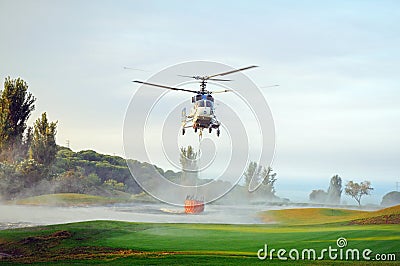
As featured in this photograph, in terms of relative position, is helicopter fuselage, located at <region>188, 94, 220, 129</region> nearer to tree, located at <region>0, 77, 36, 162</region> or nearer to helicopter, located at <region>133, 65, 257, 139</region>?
helicopter, located at <region>133, 65, 257, 139</region>

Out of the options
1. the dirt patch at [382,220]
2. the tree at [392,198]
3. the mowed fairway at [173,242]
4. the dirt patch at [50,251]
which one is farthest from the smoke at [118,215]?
the tree at [392,198]

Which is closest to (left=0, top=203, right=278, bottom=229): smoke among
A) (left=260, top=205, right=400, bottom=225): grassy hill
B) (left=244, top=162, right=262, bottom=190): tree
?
(left=260, top=205, right=400, bottom=225): grassy hill

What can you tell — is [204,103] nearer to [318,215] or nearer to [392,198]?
[318,215]

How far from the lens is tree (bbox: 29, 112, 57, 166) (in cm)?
4131

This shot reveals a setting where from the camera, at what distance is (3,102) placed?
40500 mm

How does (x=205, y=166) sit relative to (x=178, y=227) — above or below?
above

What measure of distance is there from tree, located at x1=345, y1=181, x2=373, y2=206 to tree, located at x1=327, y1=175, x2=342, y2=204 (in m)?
1.41

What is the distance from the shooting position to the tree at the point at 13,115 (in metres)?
39.8

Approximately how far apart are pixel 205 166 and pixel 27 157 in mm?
18571

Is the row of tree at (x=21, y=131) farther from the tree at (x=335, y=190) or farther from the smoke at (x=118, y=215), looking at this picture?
the tree at (x=335, y=190)

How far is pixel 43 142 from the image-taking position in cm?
4150

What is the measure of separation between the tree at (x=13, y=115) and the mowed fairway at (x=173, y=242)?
48.2 feet

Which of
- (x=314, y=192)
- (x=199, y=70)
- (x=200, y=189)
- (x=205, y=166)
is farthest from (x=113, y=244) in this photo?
(x=314, y=192)

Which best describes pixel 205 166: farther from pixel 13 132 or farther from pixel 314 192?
pixel 314 192
